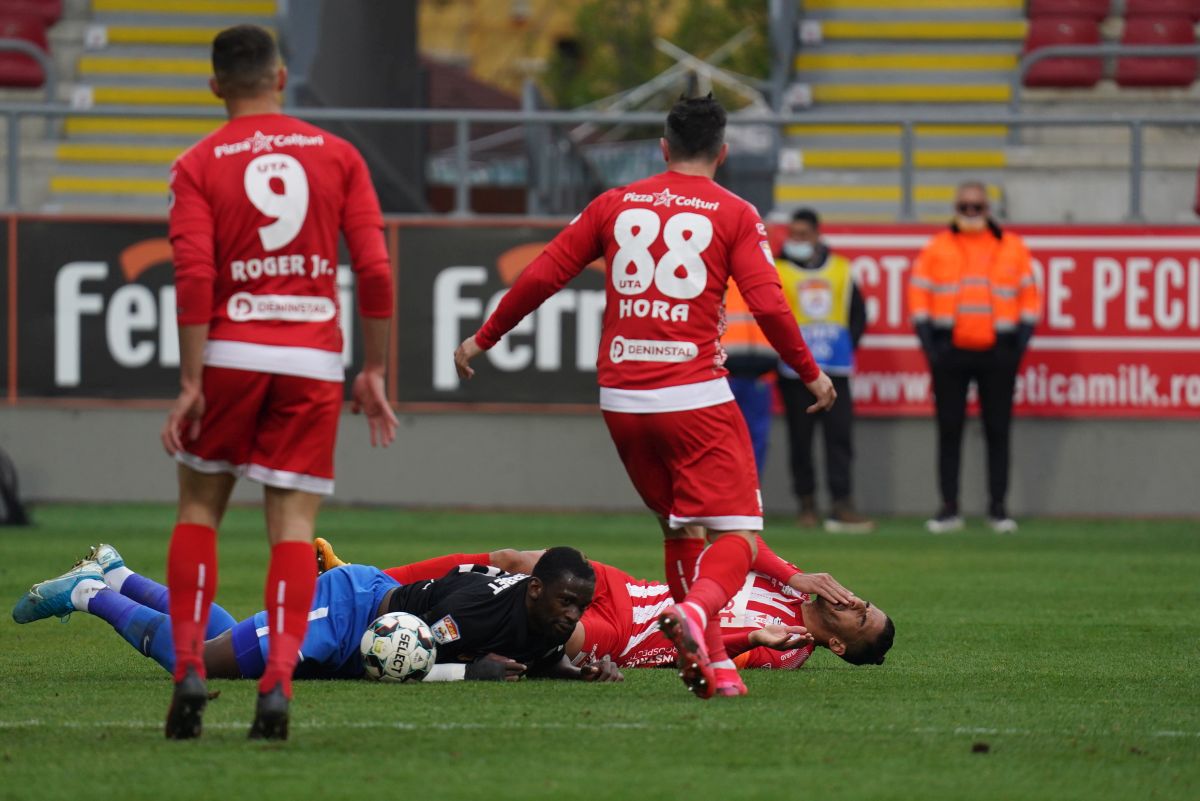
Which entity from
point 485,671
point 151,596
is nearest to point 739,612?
point 485,671

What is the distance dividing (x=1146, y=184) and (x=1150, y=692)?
11521mm

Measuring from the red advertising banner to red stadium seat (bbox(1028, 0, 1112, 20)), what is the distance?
195 inches

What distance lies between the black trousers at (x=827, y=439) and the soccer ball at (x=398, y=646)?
329 inches

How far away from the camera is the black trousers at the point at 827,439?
15.2 m

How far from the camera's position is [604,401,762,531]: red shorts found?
677 cm

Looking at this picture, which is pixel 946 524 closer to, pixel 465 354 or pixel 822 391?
pixel 822 391

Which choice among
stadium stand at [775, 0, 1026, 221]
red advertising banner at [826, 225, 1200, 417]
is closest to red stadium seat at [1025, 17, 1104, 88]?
stadium stand at [775, 0, 1026, 221]

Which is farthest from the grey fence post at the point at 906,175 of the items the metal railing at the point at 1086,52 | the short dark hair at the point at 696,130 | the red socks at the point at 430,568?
the short dark hair at the point at 696,130

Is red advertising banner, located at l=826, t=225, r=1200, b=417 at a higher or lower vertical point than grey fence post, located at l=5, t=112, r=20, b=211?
lower

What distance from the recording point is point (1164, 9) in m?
20.0

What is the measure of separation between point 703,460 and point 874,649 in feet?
4.38

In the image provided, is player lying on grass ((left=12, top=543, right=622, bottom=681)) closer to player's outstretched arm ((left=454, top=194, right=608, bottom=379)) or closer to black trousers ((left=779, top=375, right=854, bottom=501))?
player's outstretched arm ((left=454, top=194, right=608, bottom=379))

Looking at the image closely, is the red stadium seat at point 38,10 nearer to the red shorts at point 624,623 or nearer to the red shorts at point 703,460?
the red shorts at point 624,623

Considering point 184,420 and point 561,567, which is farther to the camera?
point 561,567
